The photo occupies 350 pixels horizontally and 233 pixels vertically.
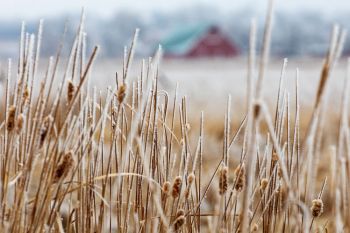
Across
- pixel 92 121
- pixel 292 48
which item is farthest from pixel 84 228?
pixel 292 48

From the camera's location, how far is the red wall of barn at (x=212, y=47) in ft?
116

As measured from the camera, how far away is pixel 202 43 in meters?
36.0

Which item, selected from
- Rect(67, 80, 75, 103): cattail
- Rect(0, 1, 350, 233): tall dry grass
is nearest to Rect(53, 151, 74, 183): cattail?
Rect(0, 1, 350, 233): tall dry grass

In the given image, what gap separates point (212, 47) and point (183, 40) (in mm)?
1508

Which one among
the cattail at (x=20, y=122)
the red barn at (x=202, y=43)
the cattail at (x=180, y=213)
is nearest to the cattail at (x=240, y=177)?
the cattail at (x=180, y=213)

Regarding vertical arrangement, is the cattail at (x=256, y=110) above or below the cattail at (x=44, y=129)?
above

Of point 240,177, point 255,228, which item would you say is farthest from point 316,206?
point 255,228

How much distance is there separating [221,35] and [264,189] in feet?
118

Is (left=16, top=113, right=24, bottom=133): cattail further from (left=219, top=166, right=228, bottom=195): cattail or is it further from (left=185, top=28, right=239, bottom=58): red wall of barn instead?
(left=185, top=28, right=239, bottom=58): red wall of barn

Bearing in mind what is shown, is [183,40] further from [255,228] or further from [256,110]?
[256,110]

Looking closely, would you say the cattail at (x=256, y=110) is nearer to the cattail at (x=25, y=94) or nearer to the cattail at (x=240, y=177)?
the cattail at (x=240, y=177)

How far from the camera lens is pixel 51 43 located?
38719 mm

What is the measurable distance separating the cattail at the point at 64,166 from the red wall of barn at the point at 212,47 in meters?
33.8

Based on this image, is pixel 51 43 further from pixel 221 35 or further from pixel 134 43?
pixel 134 43
